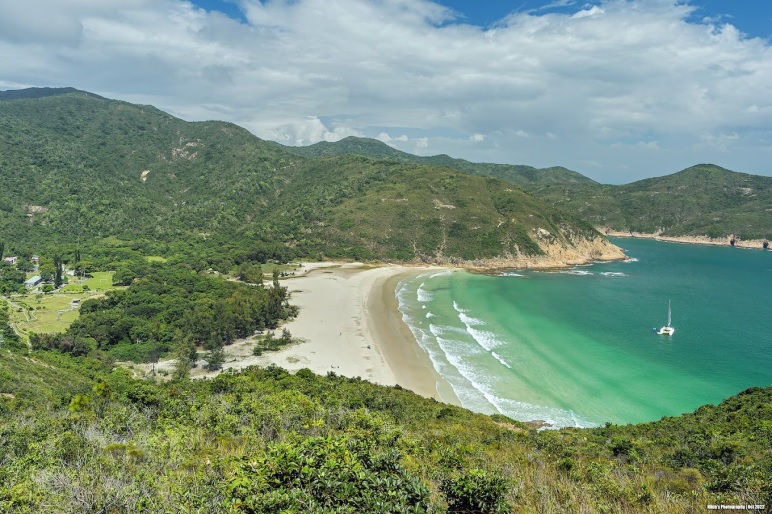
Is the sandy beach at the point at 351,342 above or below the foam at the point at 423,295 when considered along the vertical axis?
below

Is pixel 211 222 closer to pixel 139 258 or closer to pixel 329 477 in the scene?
pixel 139 258

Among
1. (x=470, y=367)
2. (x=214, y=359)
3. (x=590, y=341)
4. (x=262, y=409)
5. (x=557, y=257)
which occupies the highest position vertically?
(x=557, y=257)

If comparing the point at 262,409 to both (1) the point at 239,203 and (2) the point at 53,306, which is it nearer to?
(2) the point at 53,306

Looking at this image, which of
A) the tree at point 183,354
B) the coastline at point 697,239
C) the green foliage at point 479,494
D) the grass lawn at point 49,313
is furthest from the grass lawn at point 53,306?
the coastline at point 697,239

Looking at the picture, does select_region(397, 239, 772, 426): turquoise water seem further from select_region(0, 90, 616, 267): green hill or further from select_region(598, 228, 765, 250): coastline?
select_region(598, 228, 765, 250): coastline

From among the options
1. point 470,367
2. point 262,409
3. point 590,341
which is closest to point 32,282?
point 470,367

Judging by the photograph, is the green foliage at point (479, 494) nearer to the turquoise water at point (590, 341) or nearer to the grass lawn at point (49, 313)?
the turquoise water at point (590, 341)

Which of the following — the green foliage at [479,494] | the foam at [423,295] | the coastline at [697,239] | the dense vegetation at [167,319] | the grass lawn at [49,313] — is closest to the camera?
the green foliage at [479,494]

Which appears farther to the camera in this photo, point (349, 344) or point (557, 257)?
point (557, 257)
